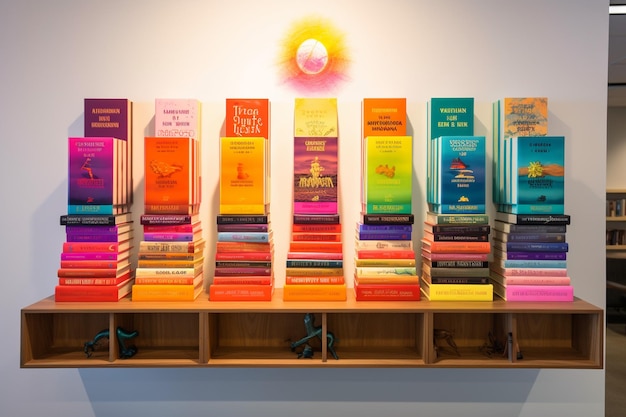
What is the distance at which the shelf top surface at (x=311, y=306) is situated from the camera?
203cm

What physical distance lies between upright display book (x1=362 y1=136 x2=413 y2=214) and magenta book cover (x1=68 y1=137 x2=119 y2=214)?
1066 millimetres

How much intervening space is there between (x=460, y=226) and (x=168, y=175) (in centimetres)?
123

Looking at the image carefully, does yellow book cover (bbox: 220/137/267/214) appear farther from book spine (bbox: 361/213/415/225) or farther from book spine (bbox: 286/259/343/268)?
book spine (bbox: 361/213/415/225)

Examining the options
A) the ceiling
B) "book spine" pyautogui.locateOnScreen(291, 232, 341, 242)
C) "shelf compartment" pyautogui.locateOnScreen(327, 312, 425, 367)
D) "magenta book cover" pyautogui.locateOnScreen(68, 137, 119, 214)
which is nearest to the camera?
"magenta book cover" pyautogui.locateOnScreen(68, 137, 119, 214)

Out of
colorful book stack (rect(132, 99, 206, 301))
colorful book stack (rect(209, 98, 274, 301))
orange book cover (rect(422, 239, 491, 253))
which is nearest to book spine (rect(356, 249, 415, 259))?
orange book cover (rect(422, 239, 491, 253))

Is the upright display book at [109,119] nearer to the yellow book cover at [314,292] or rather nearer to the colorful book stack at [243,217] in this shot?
the colorful book stack at [243,217]

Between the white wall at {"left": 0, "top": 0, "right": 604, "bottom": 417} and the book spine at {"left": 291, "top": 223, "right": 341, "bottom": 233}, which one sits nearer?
the book spine at {"left": 291, "top": 223, "right": 341, "bottom": 233}

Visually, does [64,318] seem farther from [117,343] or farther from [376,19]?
[376,19]

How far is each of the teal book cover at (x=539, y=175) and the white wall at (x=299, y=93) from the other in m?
0.30

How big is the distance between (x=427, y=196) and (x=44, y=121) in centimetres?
181

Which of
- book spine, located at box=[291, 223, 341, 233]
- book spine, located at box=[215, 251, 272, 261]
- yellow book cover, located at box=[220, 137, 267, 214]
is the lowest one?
book spine, located at box=[215, 251, 272, 261]

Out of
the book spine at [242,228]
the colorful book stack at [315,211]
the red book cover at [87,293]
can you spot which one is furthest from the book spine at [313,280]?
the red book cover at [87,293]

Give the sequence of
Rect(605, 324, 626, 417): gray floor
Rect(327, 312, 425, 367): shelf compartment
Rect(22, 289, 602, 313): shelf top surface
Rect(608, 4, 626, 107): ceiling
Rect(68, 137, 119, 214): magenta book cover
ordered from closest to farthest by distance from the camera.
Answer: Rect(22, 289, 602, 313): shelf top surface < Rect(68, 137, 119, 214): magenta book cover < Rect(327, 312, 425, 367): shelf compartment < Rect(608, 4, 626, 107): ceiling < Rect(605, 324, 626, 417): gray floor

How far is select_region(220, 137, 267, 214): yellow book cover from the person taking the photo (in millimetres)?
2193
